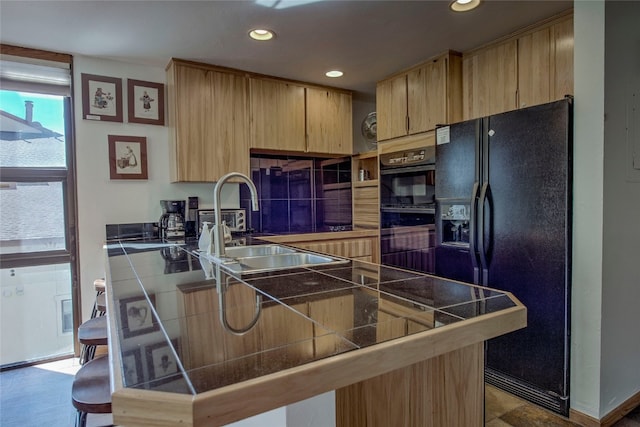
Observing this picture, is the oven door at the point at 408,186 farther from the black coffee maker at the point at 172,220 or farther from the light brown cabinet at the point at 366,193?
the black coffee maker at the point at 172,220

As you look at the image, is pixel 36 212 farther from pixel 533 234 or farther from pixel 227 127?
pixel 533 234

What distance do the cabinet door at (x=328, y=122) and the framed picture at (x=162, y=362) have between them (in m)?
2.90

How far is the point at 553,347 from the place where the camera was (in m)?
1.92

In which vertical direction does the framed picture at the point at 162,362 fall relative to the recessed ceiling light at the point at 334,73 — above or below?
below

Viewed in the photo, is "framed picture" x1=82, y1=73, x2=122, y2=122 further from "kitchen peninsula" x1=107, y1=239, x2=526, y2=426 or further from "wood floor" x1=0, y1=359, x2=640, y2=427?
"kitchen peninsula" x1=107, y1=239, x2=526, y2=426

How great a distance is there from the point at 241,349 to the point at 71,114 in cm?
290

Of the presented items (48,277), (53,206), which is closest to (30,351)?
(48,277)

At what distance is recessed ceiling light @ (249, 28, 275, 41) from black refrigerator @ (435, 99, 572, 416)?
1.36 metres

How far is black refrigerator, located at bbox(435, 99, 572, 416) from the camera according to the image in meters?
1.88

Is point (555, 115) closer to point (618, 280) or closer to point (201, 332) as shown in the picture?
point (618, 280)

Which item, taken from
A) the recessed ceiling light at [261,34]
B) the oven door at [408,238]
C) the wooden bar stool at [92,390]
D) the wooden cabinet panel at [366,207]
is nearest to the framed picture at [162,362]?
the wooden bar stool at [92,390]

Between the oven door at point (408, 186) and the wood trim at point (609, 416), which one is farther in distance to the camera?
the oven door at point (408, 186)

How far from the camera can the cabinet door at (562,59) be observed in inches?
86.7

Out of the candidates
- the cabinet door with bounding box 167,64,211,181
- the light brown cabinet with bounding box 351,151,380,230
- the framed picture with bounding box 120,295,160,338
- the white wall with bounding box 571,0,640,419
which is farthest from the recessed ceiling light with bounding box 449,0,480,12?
the framed picture with bounding box 120,295,160,338
